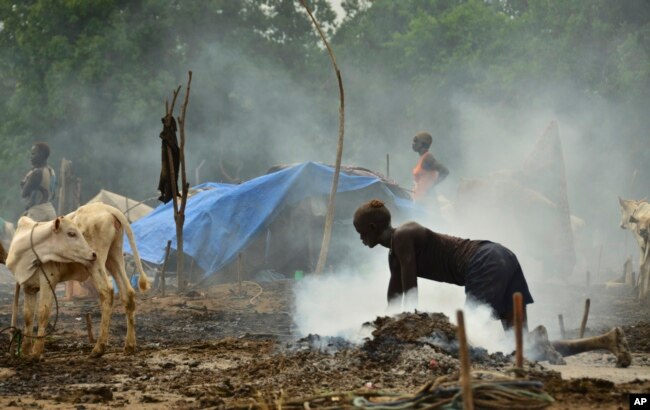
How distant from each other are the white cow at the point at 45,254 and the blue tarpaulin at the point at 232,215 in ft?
24.6

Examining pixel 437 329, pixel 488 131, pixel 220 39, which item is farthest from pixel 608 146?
pixel 437 329

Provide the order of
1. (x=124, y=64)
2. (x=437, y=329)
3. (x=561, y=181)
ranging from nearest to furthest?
(x=437, y=329) → (x=561, y=181) → (x=124, y=64)

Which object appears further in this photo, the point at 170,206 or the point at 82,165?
the point at 82,165

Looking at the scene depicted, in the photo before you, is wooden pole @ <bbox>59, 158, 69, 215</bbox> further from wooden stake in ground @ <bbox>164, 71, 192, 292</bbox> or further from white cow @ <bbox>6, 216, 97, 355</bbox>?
white cow @ <bbox>6, 216, 97, 355</bbox>

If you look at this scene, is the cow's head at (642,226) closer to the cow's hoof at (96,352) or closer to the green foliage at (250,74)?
the cow's hoof at (96,352)

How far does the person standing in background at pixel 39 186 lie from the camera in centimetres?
1672

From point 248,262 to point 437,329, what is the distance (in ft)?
33.3

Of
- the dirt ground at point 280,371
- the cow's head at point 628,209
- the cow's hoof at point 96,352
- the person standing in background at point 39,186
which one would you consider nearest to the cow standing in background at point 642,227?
the cow's head at point 628,209

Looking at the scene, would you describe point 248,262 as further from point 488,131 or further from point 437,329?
point 488,131

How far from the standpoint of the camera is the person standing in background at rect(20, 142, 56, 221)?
1672cm

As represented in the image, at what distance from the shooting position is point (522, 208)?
58.6 ft

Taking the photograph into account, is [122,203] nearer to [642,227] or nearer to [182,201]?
[182,201]

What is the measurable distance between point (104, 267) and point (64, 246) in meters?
0.66

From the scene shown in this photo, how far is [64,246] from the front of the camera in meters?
9.04
